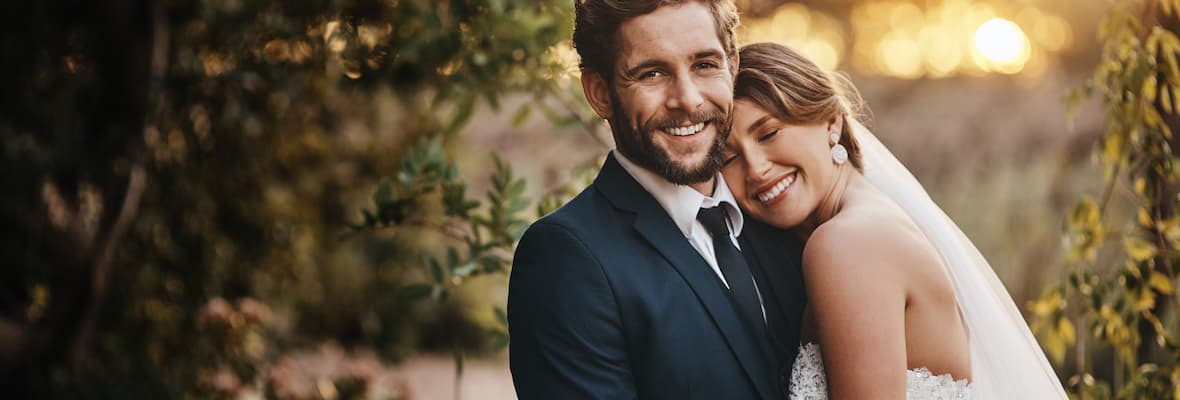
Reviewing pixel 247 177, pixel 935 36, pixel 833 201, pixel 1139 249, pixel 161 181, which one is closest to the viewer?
pixel 833 201

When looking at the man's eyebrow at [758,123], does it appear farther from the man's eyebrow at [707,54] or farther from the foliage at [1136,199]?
the foliage at [1136,199]

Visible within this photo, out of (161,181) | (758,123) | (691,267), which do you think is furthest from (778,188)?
(161,181)

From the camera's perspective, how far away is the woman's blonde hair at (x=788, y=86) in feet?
5.56

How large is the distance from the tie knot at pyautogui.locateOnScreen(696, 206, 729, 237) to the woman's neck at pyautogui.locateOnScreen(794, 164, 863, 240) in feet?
0.53

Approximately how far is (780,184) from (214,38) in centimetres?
320

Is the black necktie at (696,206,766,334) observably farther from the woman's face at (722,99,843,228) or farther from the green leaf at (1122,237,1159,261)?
the green leaf at (1122,237,1159,261)

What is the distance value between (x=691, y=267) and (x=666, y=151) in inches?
7.5

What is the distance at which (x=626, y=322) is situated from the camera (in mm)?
1583

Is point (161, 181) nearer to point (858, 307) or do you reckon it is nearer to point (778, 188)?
point (778, 188)

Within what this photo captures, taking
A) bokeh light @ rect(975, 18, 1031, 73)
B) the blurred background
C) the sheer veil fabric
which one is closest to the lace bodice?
the sheer veil fabric

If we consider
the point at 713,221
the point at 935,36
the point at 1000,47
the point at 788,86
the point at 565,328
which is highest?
the point at 788,86

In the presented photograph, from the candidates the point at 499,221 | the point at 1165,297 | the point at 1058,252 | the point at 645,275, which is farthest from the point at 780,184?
the point at 1058,252

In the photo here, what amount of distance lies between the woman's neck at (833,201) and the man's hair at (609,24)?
31 cm

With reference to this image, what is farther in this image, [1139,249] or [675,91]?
→ [1139,249]
